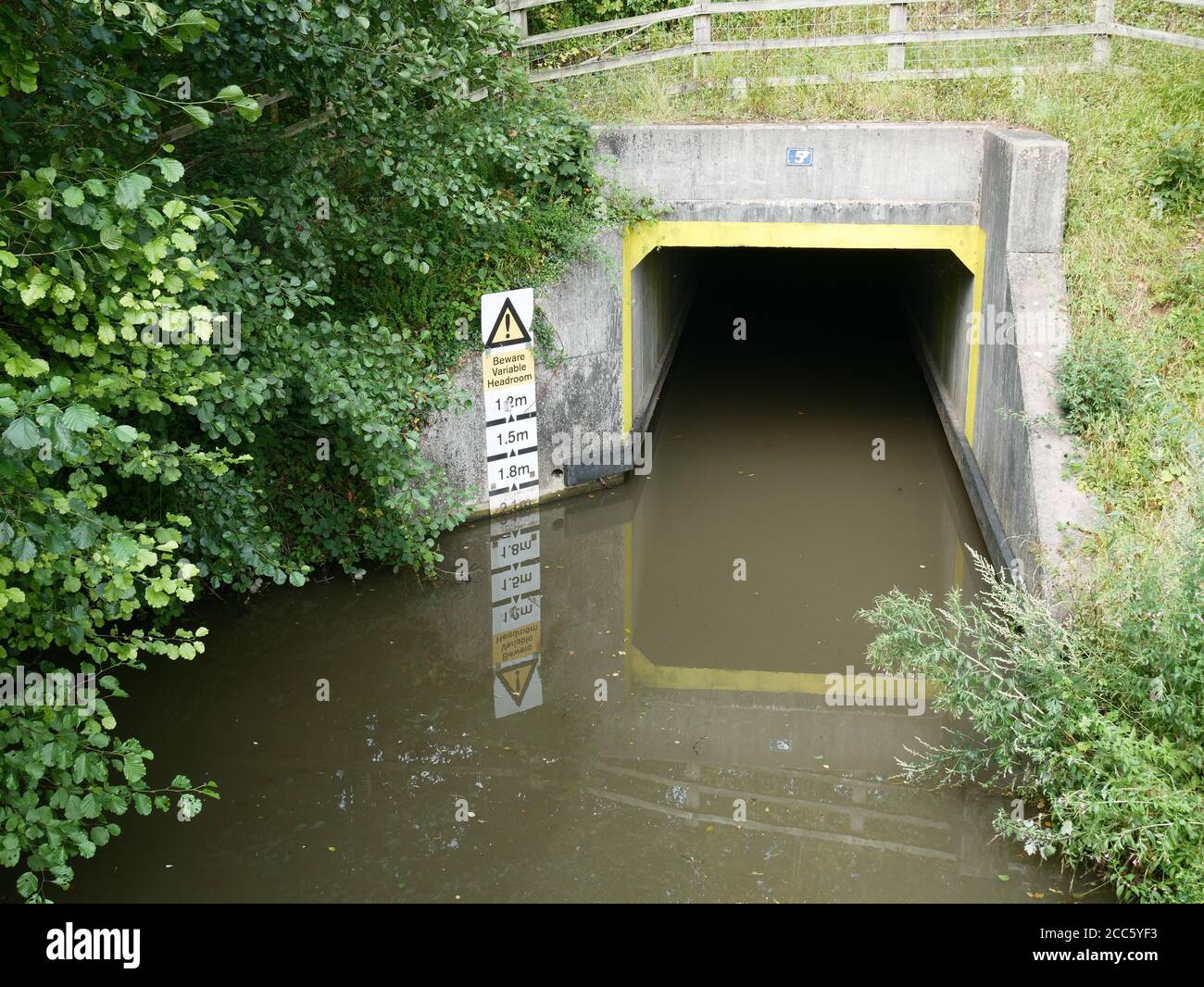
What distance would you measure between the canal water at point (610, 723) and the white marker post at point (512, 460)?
0.11 m

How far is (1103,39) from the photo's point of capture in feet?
40.3

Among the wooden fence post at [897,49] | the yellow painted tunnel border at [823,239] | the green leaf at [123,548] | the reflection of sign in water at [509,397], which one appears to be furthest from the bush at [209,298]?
the wooden fence post at [897,49]

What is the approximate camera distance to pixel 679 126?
38.5 feet

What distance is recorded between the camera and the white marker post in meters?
10.4

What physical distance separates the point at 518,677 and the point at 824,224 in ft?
18.4

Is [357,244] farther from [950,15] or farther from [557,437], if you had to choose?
[950,15]

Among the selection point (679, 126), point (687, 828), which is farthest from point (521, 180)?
point (687, 828)

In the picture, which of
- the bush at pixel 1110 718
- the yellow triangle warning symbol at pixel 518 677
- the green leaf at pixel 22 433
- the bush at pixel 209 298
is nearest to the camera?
the green leaf at pixel 22 433

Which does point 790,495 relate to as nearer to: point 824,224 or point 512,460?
point 824,224

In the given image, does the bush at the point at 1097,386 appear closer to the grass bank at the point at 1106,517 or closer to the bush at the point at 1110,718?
the grass bank at the point at 1106,517

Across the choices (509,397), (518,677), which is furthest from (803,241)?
(518,677)

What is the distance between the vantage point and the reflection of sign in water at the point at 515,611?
9023 millimetres

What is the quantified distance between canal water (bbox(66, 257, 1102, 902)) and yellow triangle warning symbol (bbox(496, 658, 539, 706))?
0.03 m
